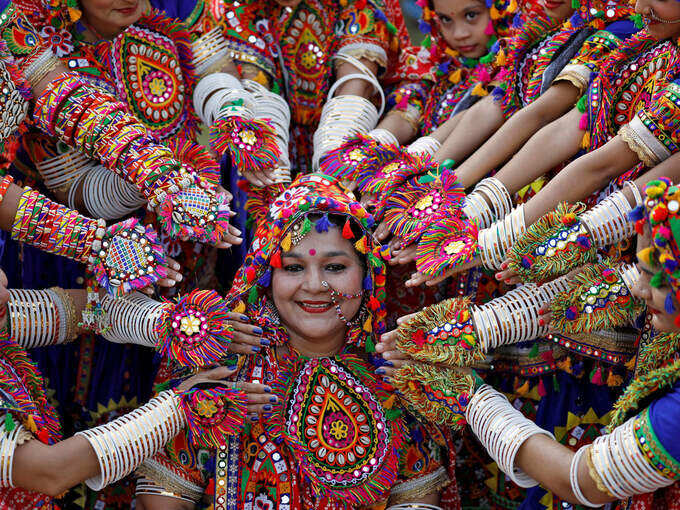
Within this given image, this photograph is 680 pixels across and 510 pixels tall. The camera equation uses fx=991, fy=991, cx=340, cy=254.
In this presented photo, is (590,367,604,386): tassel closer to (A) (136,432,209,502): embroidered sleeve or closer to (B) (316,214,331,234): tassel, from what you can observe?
(B) (316,214,331,234): tassel

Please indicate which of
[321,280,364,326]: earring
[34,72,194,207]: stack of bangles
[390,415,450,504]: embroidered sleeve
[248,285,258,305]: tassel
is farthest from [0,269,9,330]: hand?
[390,415,450,504]: embroidered sleeve

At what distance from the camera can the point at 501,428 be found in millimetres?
3150

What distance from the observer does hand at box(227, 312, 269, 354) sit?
3531mm

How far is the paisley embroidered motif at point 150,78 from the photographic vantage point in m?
3.83

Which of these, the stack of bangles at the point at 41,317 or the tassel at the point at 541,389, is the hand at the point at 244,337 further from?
the tassel at the point at 541,389

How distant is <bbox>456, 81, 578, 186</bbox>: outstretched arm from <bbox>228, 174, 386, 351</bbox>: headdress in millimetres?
430

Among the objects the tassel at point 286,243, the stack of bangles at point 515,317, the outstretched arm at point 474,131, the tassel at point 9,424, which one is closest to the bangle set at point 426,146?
the outstretched arm at point 474,131

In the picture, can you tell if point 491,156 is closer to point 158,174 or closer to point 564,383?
point 564,383

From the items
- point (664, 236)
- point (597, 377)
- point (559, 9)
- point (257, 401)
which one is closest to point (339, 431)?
point (257, 401)

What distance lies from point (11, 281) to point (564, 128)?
2.19 metres

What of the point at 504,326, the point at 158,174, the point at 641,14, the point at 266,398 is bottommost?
the point at 266,398

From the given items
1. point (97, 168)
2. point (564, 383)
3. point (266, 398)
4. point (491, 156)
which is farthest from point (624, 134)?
point (97, 168)

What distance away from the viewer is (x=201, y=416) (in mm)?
3393

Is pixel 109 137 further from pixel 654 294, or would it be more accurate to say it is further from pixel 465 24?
pixel 654 294
